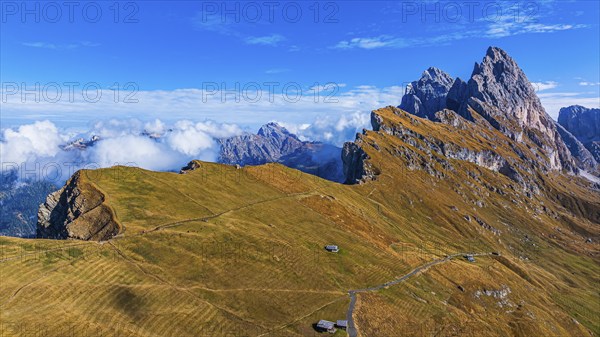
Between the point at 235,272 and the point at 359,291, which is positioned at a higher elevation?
the point at 235,272

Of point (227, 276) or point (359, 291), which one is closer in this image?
point (227, 276)

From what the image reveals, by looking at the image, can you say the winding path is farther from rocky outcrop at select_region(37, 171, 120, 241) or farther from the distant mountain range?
rocky outcrop at select_region(37, 171, 120, 241)

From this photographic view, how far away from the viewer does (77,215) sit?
410 ft

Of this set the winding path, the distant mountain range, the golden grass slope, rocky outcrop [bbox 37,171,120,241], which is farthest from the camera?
rocky outcrop [bbox 37,171,120,241]

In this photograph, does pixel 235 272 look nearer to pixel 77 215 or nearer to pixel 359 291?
pixel 359 291

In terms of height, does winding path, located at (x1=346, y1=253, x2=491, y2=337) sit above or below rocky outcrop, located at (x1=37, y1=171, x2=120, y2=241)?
→ below

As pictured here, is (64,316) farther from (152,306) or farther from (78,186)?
(78,186)

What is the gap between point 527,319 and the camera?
168250 millimetres

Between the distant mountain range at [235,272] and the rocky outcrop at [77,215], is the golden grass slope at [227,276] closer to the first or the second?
the distant mountain range at [235,272]

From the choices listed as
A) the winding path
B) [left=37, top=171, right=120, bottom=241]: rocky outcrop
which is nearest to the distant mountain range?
[left=37, top=171, right=120, bottom=241]: rocky outcrop

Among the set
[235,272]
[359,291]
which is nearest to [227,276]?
[235,272]

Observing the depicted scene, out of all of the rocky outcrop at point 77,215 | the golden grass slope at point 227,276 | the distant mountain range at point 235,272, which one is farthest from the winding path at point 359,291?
the rocky outcrop at point 77,215

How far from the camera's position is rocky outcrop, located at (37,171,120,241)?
116125 millimetres

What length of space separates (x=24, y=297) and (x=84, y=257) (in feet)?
61.2
